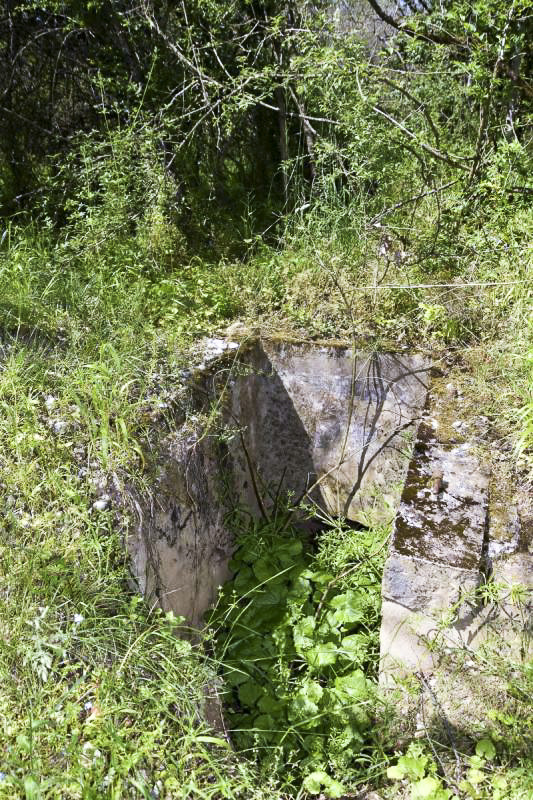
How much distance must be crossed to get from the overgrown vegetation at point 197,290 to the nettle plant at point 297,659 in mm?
22

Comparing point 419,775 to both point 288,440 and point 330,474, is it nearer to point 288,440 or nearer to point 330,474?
point 330,474

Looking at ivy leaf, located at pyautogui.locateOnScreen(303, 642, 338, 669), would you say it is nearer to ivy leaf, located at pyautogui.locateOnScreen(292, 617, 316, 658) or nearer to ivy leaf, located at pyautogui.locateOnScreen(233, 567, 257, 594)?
ivy leaf, located at pyautogui.locateOnScreen(292, 617, 316, 658)

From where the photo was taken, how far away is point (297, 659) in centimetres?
262

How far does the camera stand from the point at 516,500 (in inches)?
93.2

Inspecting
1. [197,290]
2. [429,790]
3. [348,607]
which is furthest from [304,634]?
[197,290]

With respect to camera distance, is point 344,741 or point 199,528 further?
→ point 199,528

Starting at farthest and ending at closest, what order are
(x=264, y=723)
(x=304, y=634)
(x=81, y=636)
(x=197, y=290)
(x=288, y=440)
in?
(x=197, y=290), (x=288, y=440), (x=304, y=634), (x=264, y=723), (x=81, y=636)

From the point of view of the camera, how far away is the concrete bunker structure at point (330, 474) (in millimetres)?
2193

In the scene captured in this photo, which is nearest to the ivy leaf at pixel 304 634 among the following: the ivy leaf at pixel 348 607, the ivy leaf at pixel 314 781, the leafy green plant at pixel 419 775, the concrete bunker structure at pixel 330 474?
the ivy leaf at pixel 348 607

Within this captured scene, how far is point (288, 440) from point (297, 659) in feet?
4.17

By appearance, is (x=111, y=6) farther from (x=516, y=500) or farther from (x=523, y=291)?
(x=516, y=500)

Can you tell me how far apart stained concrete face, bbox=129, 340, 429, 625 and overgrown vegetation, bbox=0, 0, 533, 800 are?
7.4 inches

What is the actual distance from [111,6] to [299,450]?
3.32m

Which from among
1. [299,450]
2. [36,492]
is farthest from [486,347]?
[36,492]
